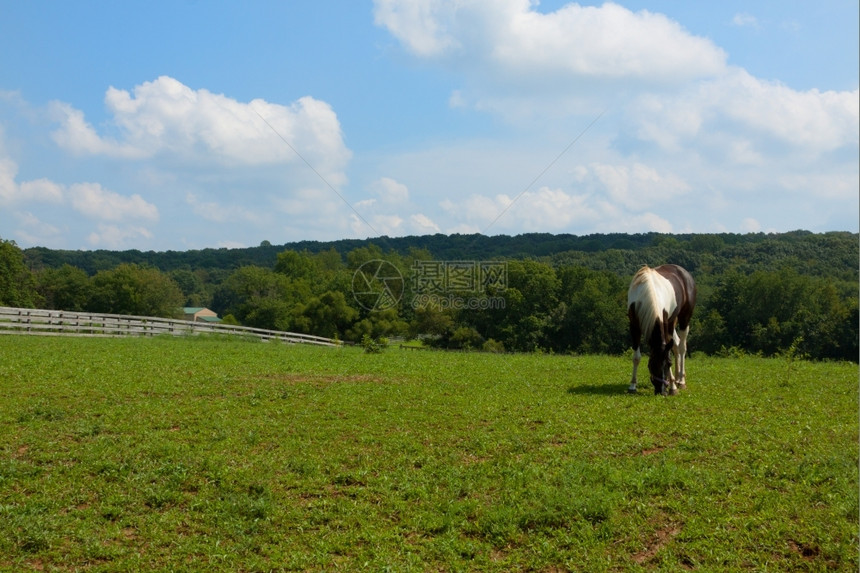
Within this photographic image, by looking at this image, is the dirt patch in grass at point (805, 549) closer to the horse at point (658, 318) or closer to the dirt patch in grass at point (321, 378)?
the horse at point (658, 318)

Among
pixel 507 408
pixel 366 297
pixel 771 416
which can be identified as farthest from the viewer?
pixel 366 297

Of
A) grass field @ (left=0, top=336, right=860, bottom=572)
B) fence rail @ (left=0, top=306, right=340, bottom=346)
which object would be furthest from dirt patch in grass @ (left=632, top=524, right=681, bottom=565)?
fence rail @ (left=0, top=306, right=340, bottom=346)

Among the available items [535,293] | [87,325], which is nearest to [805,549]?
[87,325]

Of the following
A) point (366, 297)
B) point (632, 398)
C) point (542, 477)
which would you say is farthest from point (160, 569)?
point (366, 297)

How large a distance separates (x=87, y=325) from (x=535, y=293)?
3531 cm

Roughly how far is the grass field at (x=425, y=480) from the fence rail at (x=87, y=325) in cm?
1665

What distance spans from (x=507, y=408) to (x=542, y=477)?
3388 mm

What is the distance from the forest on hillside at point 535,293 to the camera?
1815 inches

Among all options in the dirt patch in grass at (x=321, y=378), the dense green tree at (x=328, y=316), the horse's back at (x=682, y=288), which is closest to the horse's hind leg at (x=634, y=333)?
the horse's back at (x=682, y=288)

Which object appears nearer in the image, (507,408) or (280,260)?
(507,408)

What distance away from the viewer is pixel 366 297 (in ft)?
211

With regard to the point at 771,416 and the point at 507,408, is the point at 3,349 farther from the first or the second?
the point at 771,416

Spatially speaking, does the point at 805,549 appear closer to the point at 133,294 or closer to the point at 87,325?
the point at 87,325

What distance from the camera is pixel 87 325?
28.3 m
